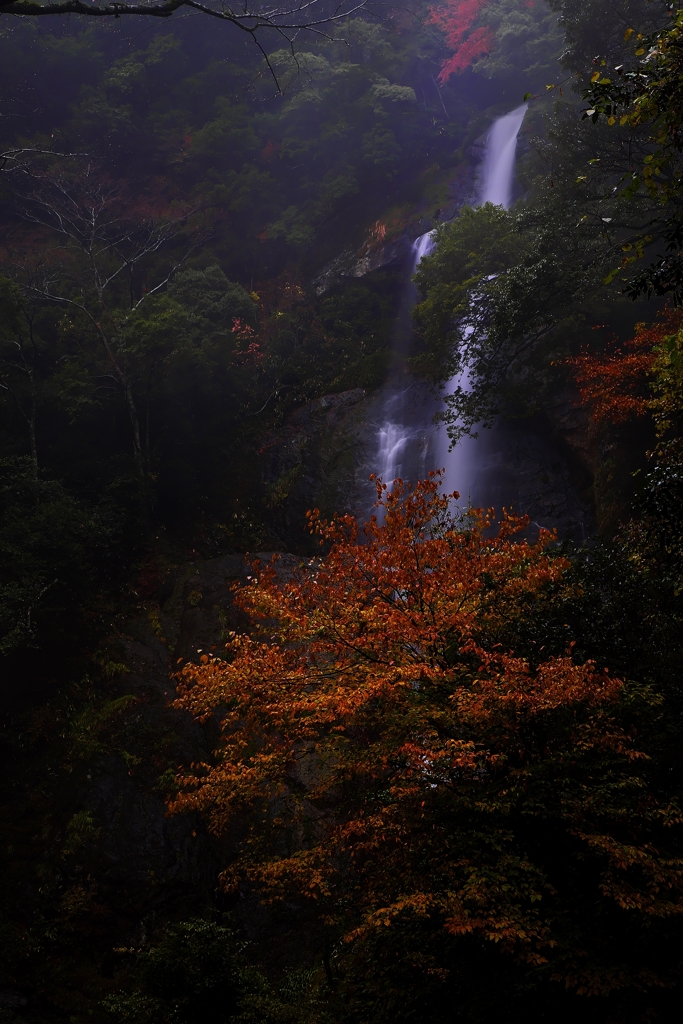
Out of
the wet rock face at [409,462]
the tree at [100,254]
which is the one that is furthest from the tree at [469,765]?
the tree at [100,254]

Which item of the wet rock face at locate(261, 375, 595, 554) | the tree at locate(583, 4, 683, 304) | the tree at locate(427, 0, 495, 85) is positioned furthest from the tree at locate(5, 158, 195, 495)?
the tree at locate(583, 4, 683, 304)

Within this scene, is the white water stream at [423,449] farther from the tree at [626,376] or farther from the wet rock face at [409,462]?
the tree at [626,376]

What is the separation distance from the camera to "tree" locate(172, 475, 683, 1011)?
5309 mm

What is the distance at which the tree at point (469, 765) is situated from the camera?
5309 millimetres

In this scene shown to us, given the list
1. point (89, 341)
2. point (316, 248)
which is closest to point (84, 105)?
point (316, 248)

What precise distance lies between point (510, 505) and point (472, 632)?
968cm

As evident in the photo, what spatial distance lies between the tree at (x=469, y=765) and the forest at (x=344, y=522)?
59 mm

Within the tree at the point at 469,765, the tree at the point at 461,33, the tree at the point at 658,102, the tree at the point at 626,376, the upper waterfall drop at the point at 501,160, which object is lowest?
the tree at the point at 469,765

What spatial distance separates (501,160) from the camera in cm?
2578

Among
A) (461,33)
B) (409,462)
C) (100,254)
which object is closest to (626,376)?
(409,462)

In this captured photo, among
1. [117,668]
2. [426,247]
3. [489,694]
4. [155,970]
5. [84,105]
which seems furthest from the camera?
[84,105]

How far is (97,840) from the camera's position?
36.4 feet

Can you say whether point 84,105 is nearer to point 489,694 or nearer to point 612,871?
point 489,694

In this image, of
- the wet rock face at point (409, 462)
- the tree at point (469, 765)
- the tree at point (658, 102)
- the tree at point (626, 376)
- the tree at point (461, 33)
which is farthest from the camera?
the tree at point (461, 33)
